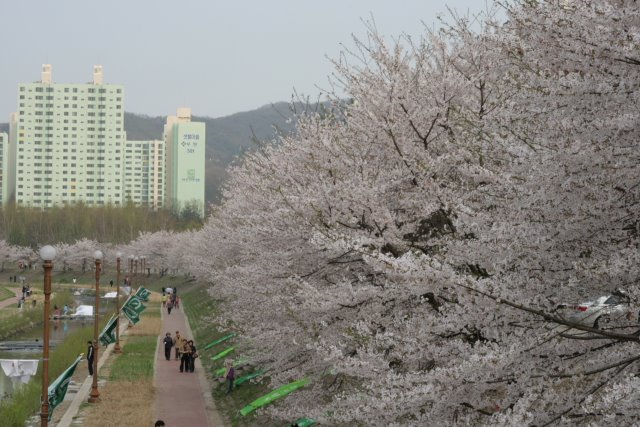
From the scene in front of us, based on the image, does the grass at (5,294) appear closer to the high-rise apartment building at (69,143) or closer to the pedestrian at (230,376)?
the pedestrian at (230,376)

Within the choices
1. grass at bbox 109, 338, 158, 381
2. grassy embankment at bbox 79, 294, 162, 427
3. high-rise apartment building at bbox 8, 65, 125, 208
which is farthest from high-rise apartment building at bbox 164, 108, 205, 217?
grass at bbox 109, 338, 158, 381

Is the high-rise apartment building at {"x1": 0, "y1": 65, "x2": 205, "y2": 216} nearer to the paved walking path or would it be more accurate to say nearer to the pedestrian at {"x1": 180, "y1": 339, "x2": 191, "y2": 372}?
the paved walking path

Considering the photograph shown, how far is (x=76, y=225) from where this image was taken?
12912 centimetres

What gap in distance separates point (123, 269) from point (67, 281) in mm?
8000

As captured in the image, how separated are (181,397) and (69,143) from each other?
16953 cm

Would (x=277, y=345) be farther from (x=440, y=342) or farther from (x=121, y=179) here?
(x=121, y=179)

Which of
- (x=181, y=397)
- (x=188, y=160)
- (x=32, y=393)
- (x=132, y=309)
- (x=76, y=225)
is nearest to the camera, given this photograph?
(x=32, y=393)

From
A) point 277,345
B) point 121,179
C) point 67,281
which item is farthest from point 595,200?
point 121,179

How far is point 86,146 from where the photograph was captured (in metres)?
187

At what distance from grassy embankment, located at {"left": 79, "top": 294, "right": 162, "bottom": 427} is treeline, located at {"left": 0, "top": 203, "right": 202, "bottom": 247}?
275 feet

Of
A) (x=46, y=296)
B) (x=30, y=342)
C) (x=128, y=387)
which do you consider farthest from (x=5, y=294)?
(x=46, y=296)

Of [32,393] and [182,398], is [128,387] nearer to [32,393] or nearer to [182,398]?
[182,398]

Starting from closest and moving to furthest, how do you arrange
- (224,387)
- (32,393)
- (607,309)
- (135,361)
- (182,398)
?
(607,309) → (32,393) → (182,398) → (224,387) → (135,361)

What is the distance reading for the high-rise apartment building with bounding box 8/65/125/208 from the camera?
611 feet
